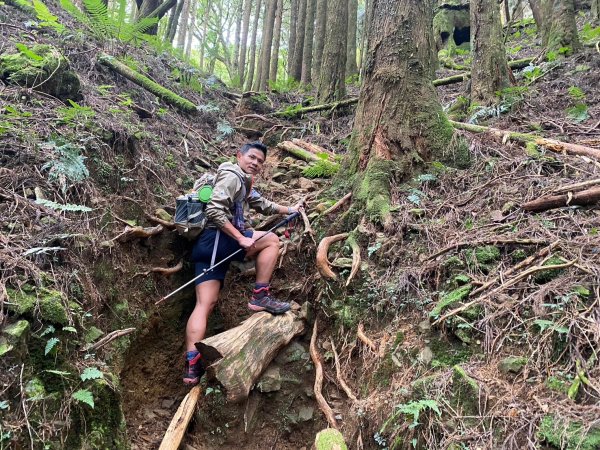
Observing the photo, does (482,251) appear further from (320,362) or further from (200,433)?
(200,433)

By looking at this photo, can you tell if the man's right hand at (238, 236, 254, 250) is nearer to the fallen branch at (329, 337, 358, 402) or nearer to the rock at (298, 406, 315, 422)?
the fallen branch at (329, 337, 358, 402)

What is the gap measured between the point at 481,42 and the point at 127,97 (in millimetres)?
6283

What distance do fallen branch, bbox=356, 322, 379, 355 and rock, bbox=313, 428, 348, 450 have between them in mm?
808

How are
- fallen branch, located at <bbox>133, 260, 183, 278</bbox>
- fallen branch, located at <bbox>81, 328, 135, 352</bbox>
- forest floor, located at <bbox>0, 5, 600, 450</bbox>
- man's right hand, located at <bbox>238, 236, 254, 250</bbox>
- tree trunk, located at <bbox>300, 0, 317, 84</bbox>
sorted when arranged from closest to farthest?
forest floor, located at <bbox>0, 5, 600, 450</bbox>, fallen branch, located at <bbox>81, 328, 135, 352</bbox>, man's right hand, located at <bbox>238, 236, 254, 250</bbox>, fallen branch, located at <bbox>133, 260, 183, 278</bbox>, tree trunk, located at <bbox>300, 0, 317, 84</bbox>

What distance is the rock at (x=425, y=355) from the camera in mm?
3173

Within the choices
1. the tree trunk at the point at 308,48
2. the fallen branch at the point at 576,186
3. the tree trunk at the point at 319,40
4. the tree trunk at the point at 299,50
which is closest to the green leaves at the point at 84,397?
the fallen branch at the point at 576,186

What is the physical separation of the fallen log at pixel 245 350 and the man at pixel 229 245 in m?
0.25

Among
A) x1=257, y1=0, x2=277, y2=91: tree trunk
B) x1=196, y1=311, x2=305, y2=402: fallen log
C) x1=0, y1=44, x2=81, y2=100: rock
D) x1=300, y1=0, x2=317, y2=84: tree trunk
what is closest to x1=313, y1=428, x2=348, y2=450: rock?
x1=196, y1=311, x2=305, y2=402: fallen log

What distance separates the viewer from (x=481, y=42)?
7266 mm

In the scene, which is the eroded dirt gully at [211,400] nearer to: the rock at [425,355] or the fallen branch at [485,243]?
the rock at [425,355]

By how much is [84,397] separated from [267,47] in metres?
13.5

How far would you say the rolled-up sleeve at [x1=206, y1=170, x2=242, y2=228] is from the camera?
452 cm

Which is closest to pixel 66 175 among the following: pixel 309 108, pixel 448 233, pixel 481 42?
pixel 448 233

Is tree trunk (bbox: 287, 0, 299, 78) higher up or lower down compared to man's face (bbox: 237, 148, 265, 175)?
higher up
